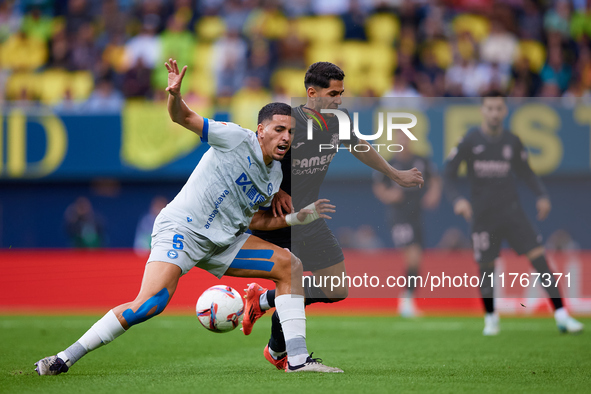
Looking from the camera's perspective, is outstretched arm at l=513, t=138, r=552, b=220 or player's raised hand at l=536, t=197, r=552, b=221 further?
outstretched arm at l=513, t=138, r=552, b=220

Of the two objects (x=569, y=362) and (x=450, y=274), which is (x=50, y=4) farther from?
(x=569, y=362)

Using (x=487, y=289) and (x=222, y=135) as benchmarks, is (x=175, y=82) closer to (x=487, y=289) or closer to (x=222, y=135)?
(x=222, y=135)

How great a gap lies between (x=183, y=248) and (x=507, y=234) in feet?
15.1

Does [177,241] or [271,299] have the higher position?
[177,241]

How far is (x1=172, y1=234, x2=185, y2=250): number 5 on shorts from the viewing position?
17.6 feet

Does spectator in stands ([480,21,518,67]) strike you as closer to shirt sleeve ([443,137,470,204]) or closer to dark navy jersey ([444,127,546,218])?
dark navy jersey ([444,127,546,218])

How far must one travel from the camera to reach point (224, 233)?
5559mm

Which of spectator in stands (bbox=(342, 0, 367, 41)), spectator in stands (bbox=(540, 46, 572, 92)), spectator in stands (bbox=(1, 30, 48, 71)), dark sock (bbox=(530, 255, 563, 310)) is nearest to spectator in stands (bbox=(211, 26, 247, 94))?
spectator in stands (bbox=(342, 0, 367, 41))

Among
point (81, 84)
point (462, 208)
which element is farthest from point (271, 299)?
point (81, 84)

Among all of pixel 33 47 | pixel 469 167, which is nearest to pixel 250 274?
pixel 469 167

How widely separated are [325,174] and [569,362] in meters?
2.58

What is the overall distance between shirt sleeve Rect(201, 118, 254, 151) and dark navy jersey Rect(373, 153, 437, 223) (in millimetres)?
1624

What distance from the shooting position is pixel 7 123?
14.2 m

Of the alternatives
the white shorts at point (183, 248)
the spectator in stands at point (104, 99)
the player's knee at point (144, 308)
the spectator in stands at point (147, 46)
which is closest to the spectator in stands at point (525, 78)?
the spectator in stands at point (147, 46)
